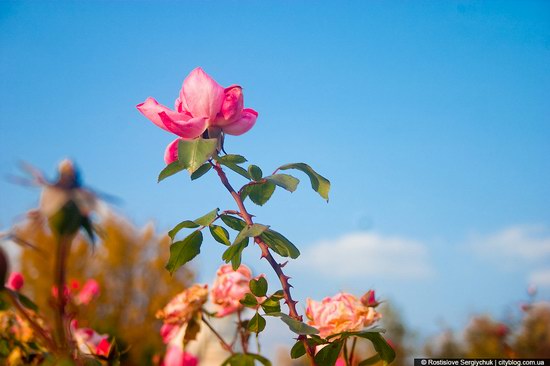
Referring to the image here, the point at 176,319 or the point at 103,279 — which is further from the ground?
the point at 103,279

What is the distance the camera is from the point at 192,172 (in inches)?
32.0

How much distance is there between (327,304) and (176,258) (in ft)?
1.24

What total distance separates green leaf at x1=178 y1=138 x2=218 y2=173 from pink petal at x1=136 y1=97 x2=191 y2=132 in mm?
75

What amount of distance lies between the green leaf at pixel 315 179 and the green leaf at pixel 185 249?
7.1 inches

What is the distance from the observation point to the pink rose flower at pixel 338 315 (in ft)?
3.65

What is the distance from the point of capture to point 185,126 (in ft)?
3.03

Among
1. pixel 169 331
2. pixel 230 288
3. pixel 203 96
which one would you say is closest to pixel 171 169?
pixel 203 96

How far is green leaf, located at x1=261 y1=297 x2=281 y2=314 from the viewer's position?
2.96 feet

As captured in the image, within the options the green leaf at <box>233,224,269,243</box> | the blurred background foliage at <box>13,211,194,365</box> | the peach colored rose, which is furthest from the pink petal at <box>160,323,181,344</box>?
the blurred background foliage at <box>13,211,194,365</box>

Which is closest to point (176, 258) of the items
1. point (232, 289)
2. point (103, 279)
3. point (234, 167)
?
point (234, 167)

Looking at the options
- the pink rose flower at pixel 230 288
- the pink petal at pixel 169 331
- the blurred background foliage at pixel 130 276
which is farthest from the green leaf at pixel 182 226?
the blurred background foliage at pixel 130 276

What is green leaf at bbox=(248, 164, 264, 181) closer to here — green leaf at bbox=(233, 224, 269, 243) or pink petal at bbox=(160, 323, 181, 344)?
green leaf at bbox=(233, 224, 269, 243)

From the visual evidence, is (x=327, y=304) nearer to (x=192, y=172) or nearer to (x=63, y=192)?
(x=192, y=172)

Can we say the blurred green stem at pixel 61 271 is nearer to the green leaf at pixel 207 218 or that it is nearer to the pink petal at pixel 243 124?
the green leaf at pixel 207 218
